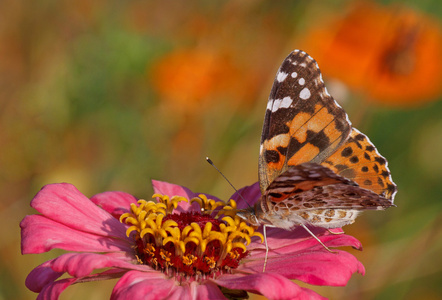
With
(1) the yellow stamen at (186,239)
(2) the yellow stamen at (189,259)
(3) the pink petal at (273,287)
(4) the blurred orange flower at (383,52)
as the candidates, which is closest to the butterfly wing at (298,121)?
(1) the yellow stamen at (186,239)

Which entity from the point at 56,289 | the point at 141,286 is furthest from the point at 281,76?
the point at 56,289

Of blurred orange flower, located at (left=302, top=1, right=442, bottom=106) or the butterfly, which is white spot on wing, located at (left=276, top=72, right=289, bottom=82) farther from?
blurred orange flower, located at (left=302, top=1, right=442, bottom=106)

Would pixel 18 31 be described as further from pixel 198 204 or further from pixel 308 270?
pixel 308 270

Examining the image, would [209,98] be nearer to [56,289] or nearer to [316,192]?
[316,192]

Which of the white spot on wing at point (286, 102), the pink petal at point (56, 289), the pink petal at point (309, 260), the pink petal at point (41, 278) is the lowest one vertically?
the pink petal at point (309, 260)

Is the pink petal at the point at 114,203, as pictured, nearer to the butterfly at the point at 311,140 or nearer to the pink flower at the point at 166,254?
the pink flower at the point at 166,254

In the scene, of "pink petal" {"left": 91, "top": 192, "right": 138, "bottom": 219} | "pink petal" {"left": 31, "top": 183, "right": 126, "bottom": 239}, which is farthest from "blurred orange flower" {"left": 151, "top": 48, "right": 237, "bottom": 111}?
"pink petal" {"left": 31, "top": 183, "right": 126, "bottom": 239}

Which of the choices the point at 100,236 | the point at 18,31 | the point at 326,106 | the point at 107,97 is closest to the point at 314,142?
the point at 326,106

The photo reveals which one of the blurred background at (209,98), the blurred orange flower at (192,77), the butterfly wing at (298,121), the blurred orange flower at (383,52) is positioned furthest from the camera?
the blurred orange flower at (192,77)
